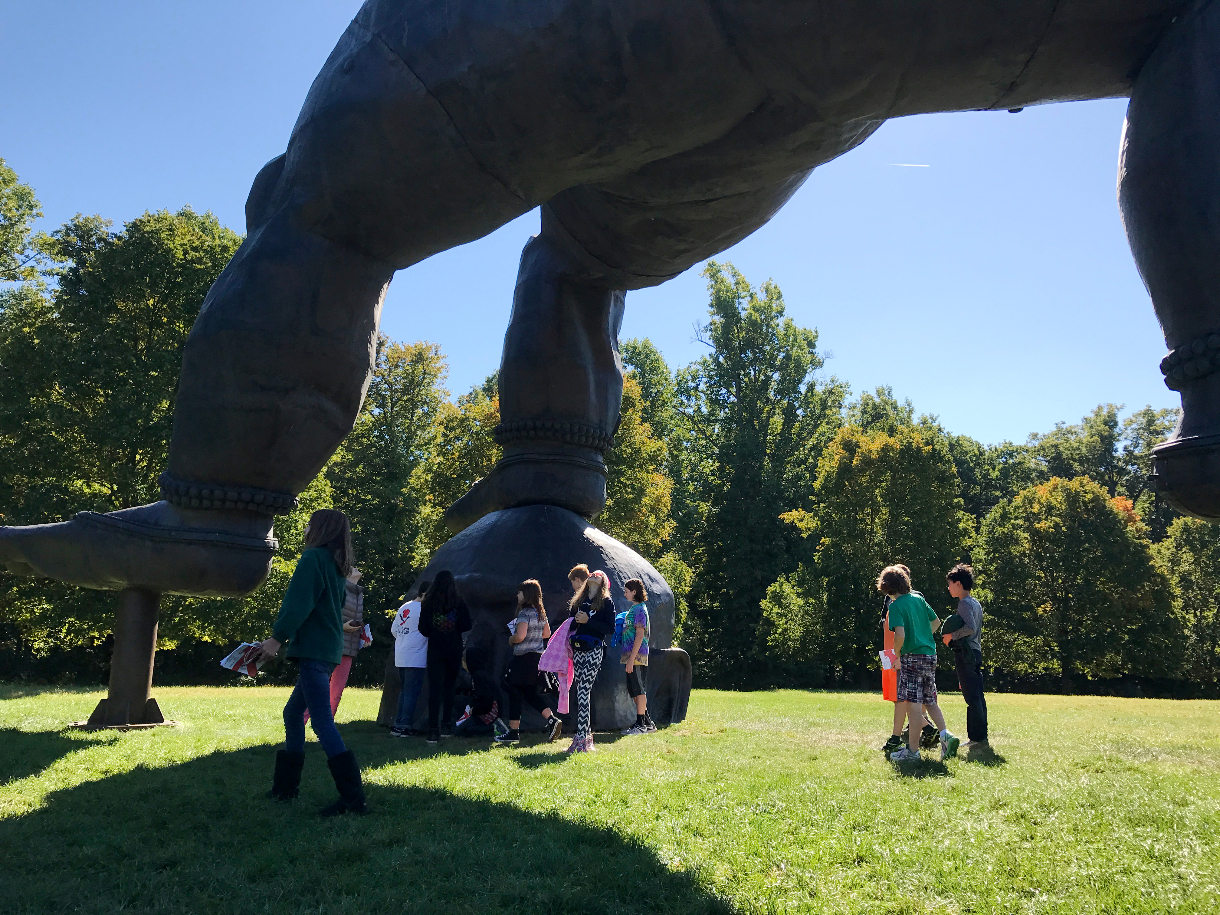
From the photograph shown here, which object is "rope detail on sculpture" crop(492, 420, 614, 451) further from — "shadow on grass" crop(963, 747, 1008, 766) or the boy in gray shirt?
"shadow on grass" crop(963, 747, 1008, 766)

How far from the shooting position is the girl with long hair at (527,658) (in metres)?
6.88

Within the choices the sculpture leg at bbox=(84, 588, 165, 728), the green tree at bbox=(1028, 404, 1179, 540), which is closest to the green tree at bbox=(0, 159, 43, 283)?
the sculpture leg at bbox=(84, 588, 165, 728)

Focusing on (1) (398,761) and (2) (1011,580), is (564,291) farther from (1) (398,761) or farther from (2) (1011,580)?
(2) (1011,580)

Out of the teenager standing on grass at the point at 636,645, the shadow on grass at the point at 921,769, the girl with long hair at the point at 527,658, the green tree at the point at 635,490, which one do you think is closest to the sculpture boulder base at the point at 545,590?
the teenager standing on grass at the point at 636,645

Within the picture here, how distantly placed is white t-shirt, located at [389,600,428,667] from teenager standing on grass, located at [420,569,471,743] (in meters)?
A: 0.11

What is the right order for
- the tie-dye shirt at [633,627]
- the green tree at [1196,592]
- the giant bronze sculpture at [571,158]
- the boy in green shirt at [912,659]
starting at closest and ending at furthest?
the giant bronze sculpture at [571,158]
the boy in green shirt at [912,659]
the tie-dye shirt at [633,627]
the green tree at [1196,592]

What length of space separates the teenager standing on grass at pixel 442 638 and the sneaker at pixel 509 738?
0.47 metres

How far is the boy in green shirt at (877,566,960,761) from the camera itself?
6.39 metres

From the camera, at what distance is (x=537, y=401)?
816 centimetres

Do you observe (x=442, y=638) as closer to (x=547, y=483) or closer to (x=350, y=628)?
(x=350, y=628)

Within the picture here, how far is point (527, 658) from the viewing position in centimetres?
700

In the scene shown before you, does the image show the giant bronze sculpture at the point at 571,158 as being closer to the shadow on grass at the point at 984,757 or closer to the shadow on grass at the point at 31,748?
the shadow on grass at the point at 31,748

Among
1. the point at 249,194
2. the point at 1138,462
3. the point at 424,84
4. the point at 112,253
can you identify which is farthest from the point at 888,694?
the point at 1138,462

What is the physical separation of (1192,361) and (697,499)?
29.8 m
